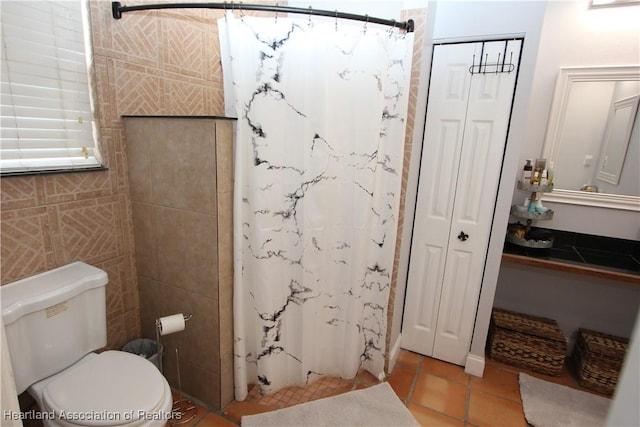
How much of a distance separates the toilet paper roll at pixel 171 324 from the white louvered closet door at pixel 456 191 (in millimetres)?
1447

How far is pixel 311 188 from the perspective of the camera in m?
1.69

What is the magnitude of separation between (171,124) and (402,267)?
5.13 ft

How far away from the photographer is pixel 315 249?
1.78 m

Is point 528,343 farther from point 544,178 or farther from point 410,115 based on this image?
point 410,115

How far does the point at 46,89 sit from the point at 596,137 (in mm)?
2968

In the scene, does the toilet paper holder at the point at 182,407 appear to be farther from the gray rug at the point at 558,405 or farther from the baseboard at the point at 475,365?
the gray rug at the point at 558,405

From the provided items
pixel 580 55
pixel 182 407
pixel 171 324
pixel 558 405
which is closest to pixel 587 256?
pixel 558 405

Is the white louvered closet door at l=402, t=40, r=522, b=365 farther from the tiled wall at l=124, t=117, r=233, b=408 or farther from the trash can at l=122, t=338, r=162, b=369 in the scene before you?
the trash can at l=122, t=338, r=162, b=369

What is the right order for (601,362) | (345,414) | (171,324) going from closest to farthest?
(171,324)
(345,414)
(601,362)

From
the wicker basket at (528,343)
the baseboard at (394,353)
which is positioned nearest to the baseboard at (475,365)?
the wicker basket at (528,343)

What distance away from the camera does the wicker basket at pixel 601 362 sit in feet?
6.70

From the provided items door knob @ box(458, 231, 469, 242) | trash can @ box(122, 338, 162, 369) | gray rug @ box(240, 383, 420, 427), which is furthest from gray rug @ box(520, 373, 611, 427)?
trash can @ box(122, 338, 162, 369)

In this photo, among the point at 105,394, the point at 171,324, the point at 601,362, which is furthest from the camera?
the point at 601,362

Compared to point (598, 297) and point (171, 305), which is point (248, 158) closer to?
point (171, 305)
